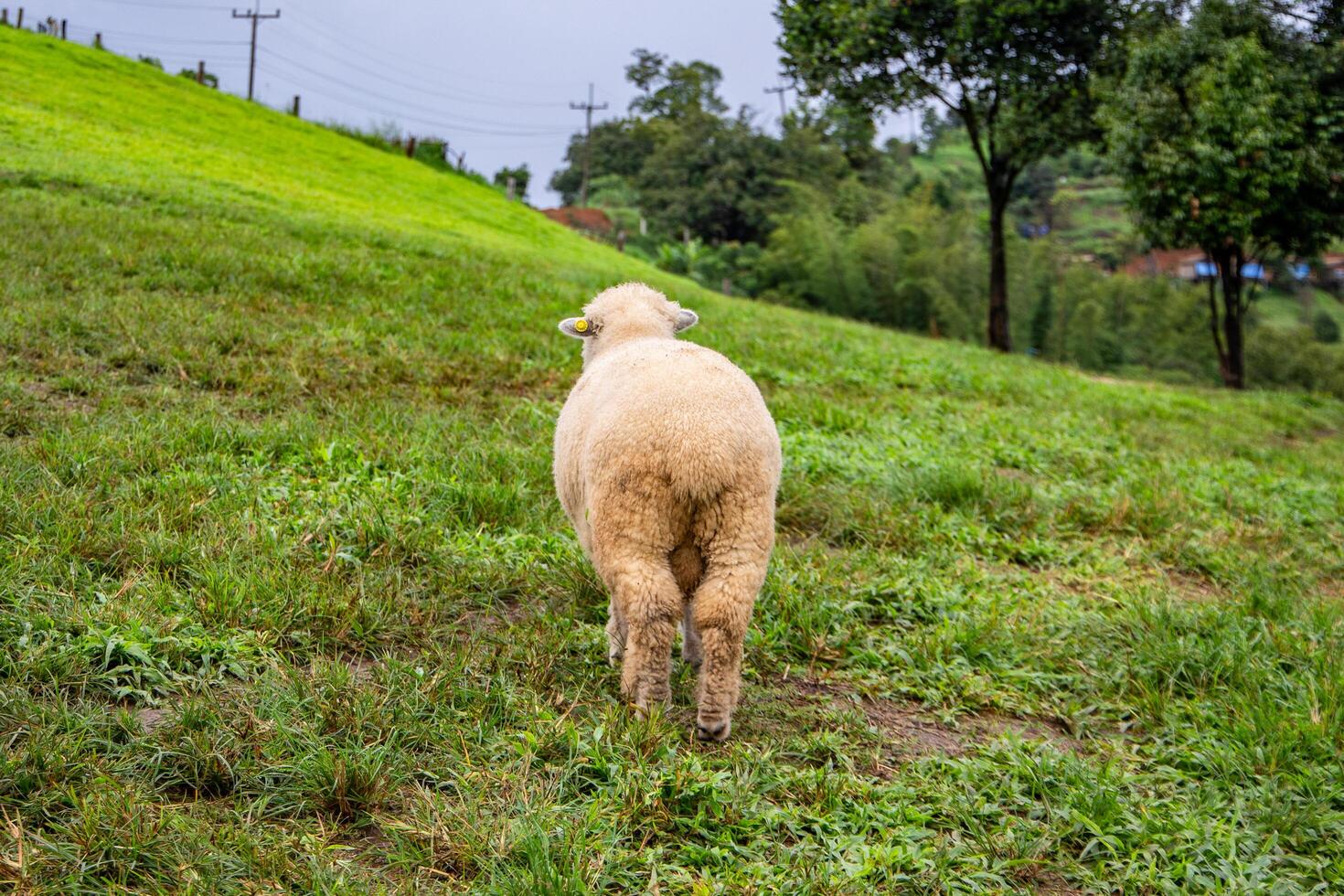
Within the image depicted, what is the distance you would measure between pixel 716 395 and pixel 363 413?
4.22m

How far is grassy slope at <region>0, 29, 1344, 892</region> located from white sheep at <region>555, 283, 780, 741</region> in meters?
0.29

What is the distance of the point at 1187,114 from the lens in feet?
57.3

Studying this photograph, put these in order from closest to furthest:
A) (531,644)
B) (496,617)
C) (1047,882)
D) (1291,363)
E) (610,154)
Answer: (1047,882) → (531,644) → (496,617) → (1291,363) → (610,154)

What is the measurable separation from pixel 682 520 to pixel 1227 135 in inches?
673

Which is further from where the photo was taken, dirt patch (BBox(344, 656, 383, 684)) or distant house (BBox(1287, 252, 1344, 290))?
distant house (BBox(1287, 252, 1344, 290))

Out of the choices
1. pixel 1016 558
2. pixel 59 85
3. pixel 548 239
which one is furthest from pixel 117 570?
pixel 59 85

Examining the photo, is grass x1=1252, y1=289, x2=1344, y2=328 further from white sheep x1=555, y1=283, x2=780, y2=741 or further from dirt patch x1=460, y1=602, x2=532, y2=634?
white sheep x1=555, y1=283, x2=780, y2=741

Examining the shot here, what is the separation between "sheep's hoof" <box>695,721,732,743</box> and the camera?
11.3ft

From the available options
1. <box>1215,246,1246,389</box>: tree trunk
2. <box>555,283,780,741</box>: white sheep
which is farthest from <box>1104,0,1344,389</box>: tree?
<box>555,283,780,741</box>: white sheep

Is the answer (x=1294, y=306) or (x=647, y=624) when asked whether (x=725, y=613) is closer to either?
Result: (x=647, y=624)

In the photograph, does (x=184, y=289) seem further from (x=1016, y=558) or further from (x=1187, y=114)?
(x=1187, y=114)

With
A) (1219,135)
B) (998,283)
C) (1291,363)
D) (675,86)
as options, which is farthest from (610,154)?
(1219,135)

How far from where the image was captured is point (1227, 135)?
53.6ft

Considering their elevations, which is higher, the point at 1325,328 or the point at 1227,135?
the point at 1325,328
